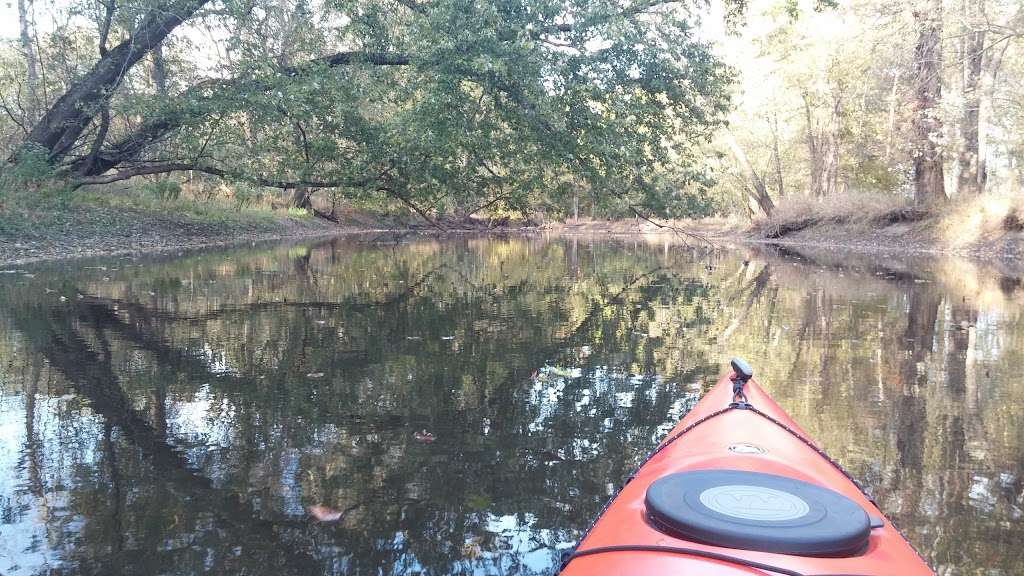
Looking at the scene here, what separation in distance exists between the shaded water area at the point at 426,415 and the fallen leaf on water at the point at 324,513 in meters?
0.03

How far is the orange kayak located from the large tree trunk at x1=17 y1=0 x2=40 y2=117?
17.3m

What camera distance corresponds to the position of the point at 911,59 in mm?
19328

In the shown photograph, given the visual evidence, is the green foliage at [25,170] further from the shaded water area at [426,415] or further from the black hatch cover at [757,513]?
the black hatch cover at [757,513]

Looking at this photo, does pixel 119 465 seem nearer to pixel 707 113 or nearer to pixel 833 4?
pixel 707 113

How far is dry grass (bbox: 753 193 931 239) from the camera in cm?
2388

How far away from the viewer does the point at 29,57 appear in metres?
16.0

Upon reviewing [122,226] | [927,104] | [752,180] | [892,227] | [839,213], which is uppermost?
[927,104]

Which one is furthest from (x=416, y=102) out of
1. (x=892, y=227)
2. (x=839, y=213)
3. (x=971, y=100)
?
(x=839, y=213)

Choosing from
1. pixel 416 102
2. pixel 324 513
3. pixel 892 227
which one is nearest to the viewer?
pixel 324 513

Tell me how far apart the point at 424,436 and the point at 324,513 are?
121cm

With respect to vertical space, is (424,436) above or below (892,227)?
below

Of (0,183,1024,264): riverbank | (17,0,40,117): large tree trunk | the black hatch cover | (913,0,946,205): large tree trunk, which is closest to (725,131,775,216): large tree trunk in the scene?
(0,183,1024,264): riverbank

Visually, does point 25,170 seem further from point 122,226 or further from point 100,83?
point 122,226

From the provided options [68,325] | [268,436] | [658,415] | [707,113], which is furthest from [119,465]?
[707,113]
